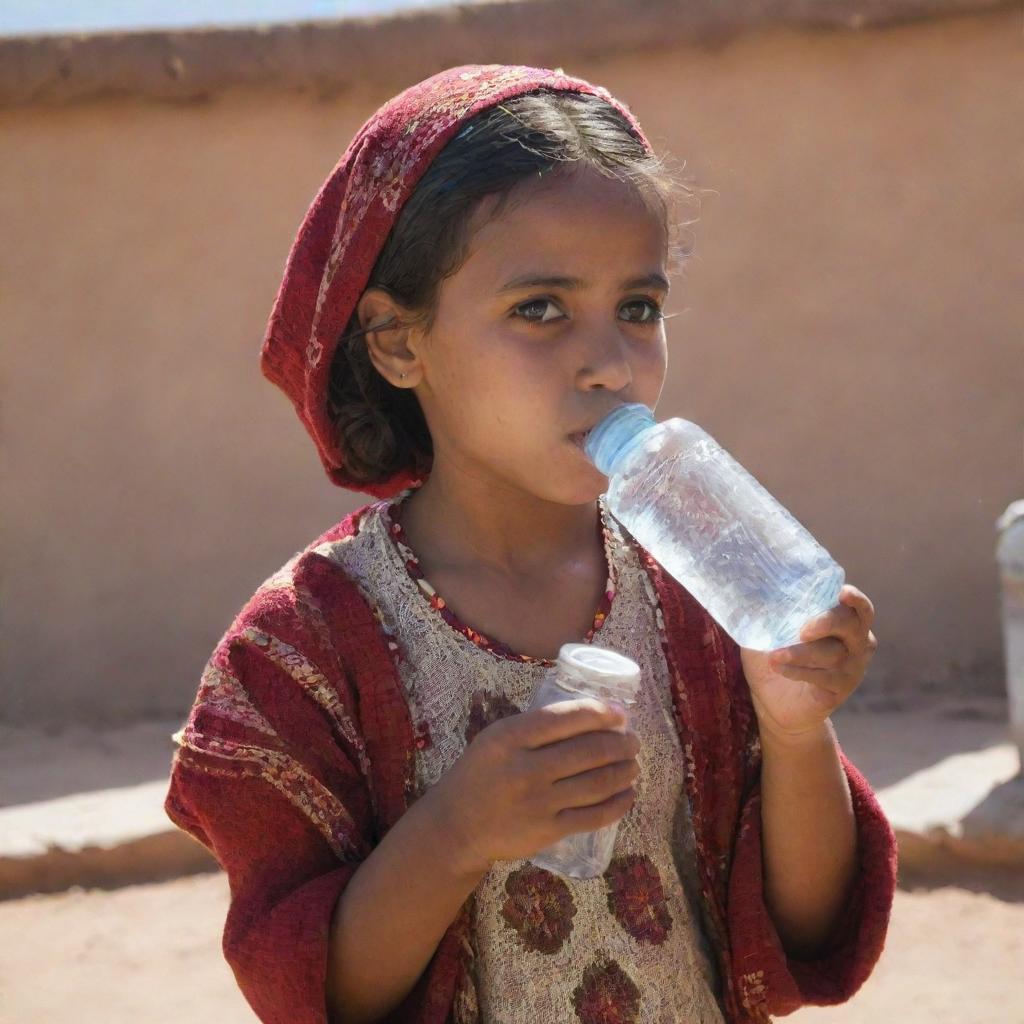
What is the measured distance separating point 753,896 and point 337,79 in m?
4.49

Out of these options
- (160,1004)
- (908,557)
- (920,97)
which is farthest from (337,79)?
(160,1004)

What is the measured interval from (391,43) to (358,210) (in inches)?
152

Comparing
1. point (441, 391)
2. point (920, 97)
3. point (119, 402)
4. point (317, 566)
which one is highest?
point (441, 391)

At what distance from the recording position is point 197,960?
3973 mm

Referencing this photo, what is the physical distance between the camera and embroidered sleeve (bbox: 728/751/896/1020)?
5.98ft

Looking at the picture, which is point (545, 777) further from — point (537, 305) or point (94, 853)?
point (94, 853)

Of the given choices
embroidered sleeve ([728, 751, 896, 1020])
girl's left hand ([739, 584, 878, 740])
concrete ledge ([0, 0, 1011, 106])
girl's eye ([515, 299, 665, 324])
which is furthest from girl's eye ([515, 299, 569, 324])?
concrete ledge ([0, 0, 1011, 106])

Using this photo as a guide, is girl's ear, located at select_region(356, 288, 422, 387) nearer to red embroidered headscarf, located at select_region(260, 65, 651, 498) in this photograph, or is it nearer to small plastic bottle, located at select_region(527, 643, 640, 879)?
red embroidered headscarf, located at select_region(260, 65, 651, 498)

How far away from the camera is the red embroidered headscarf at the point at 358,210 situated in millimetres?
1855

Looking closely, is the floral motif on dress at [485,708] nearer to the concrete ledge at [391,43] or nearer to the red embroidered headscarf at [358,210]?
the red embroidered headscarf at [358,210]

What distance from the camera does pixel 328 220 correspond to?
196 cm

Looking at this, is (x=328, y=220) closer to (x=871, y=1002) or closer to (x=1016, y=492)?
(x=871, y=1002)

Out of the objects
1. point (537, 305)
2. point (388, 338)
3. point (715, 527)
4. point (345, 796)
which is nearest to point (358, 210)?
point (388, 338)

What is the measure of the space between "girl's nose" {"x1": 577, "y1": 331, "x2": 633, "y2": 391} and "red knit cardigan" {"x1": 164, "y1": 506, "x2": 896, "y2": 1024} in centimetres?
39
